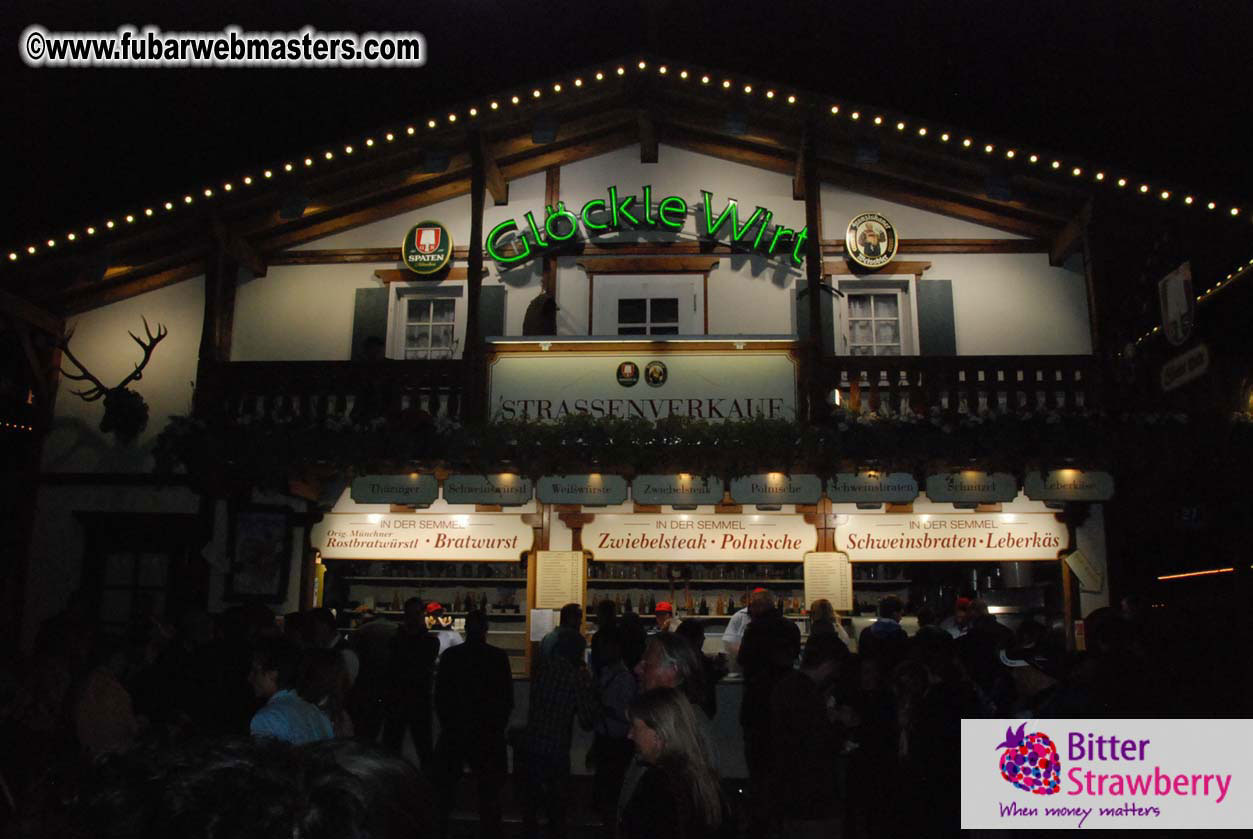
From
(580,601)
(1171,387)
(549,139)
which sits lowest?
(580,601)

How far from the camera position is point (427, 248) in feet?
44.5

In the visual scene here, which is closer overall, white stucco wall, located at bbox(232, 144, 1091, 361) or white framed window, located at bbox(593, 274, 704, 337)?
white stucco wall, located at bbox(232, 144, 1091, 361)

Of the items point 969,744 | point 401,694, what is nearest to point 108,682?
point 401,694

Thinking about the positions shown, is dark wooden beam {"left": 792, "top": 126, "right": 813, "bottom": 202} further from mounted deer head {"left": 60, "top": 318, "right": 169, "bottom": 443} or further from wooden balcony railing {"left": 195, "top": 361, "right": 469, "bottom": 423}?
mounted deer head {"left": 60, "top": 318, "right": 169, "bottom": 443}

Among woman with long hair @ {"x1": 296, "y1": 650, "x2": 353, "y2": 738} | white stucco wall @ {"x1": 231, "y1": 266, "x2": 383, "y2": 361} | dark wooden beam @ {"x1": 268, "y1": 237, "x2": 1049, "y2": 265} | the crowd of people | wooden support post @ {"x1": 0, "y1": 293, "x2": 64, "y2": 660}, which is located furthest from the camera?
white stucco wall @ {"x1": 231, "y1": 266, "x2": 383, "y2": 361}

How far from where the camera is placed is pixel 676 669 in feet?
16.6

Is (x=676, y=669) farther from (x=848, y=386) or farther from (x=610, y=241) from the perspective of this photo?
(x=610, y=241)

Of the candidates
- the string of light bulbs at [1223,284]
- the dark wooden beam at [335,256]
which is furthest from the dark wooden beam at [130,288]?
the string of light bulbs at [1223,284]

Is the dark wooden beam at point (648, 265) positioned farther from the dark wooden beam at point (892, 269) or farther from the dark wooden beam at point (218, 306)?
the dark wooden beam at point (218, 306)

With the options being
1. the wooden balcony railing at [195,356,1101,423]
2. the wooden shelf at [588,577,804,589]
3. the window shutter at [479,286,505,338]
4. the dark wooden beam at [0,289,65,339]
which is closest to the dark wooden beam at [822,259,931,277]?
the wooden balcony railing at [195,356,1101,423]

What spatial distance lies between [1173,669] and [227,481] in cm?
1000

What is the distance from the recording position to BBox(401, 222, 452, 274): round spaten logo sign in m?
13.5

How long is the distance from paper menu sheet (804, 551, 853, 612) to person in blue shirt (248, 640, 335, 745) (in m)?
8.39

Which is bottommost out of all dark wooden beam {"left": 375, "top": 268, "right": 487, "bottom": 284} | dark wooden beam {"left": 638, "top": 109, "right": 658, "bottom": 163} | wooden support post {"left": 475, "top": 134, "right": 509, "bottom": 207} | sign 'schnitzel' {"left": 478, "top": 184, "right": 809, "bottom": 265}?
dark wooden beam {"left": 375, "top": 268, "right": 487, "bottom": 284}
